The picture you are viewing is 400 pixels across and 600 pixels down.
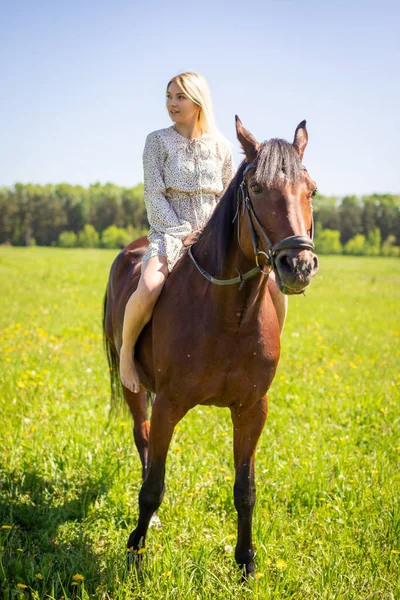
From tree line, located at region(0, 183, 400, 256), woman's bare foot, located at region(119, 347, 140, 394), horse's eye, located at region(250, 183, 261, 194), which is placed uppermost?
tree line, located at region(0, 183, 400, 256)

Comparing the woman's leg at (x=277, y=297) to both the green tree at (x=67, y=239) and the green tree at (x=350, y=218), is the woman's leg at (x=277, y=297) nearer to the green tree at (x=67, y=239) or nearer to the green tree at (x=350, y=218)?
the green tree at (x=67, y=239)

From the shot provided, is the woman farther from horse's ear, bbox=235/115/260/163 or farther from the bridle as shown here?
horse's ear, bbox=235/115/260/163

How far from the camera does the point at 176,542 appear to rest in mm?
3520

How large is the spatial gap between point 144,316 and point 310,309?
11.0 m

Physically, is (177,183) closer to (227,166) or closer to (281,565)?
(227,166)

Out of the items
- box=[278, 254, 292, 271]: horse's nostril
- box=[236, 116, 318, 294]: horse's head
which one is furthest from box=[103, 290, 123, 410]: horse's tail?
box=[278, 254, 292, 271]: horse's nostril

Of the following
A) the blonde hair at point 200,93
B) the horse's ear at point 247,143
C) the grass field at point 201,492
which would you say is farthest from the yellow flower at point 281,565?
the blonde hair at point 200,93

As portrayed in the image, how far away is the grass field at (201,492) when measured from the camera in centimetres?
304

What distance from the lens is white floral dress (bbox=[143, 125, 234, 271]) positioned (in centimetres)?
341

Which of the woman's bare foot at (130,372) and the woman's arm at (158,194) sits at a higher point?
the woman's arm at (158,194)

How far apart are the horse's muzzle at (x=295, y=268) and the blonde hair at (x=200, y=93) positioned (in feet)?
5.47

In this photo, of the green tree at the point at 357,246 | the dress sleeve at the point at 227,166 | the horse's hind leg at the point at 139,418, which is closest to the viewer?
the dress sleeve at the point at 227,166

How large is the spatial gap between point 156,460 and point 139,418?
1393mm

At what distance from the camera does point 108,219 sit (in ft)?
213
